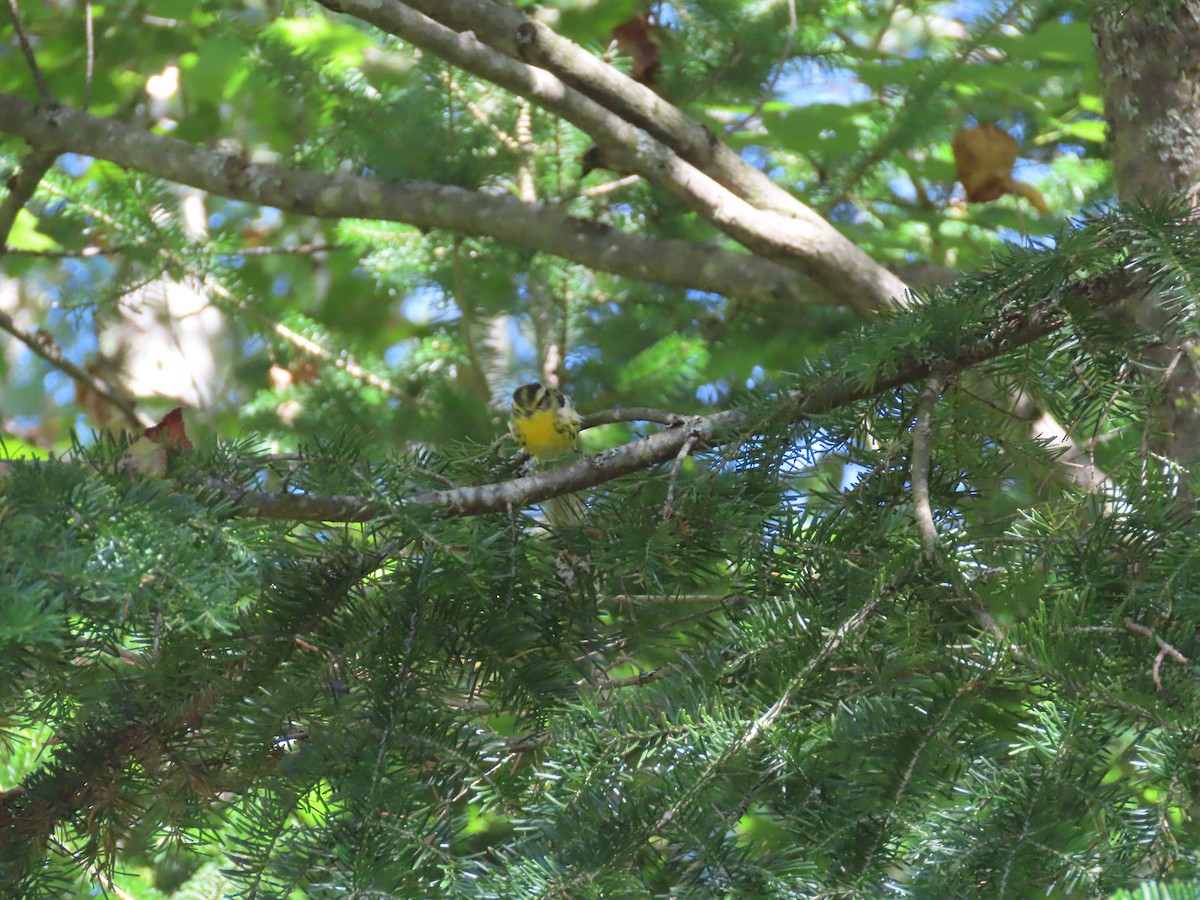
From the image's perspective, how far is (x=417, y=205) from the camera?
3.06 m

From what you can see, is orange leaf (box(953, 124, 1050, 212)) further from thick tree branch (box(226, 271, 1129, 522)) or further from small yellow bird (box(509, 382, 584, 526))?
thick tree branch (box(226, 271, 1129, 522))

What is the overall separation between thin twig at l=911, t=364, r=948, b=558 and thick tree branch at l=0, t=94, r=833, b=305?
1684 millimetres

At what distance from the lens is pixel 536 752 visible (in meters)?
1.31

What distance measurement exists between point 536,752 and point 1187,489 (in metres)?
0.93

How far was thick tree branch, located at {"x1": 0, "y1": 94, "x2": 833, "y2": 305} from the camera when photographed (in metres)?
3.07

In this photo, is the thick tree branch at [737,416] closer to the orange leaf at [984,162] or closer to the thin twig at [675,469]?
the thin twig at [675,469]

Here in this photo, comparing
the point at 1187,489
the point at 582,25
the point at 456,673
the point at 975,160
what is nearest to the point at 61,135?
the point at 582,25

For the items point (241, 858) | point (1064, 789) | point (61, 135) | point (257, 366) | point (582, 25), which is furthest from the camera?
point (257, 366)

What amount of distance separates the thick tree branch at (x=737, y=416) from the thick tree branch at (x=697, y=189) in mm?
917

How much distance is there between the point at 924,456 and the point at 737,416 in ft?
0.94

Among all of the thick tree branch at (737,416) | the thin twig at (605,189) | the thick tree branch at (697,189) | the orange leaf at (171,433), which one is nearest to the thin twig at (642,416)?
the thick tree branch at (737,416)

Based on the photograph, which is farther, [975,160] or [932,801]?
[975,160]

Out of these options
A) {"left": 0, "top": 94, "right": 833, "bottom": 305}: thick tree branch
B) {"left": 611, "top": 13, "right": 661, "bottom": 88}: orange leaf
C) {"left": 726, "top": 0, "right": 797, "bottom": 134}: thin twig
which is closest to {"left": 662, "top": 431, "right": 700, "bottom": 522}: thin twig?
{"left": 0, "top": 94, "right": 833, "bottom": 305}: thick tree branch

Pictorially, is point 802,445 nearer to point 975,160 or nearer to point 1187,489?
point 1187,489
